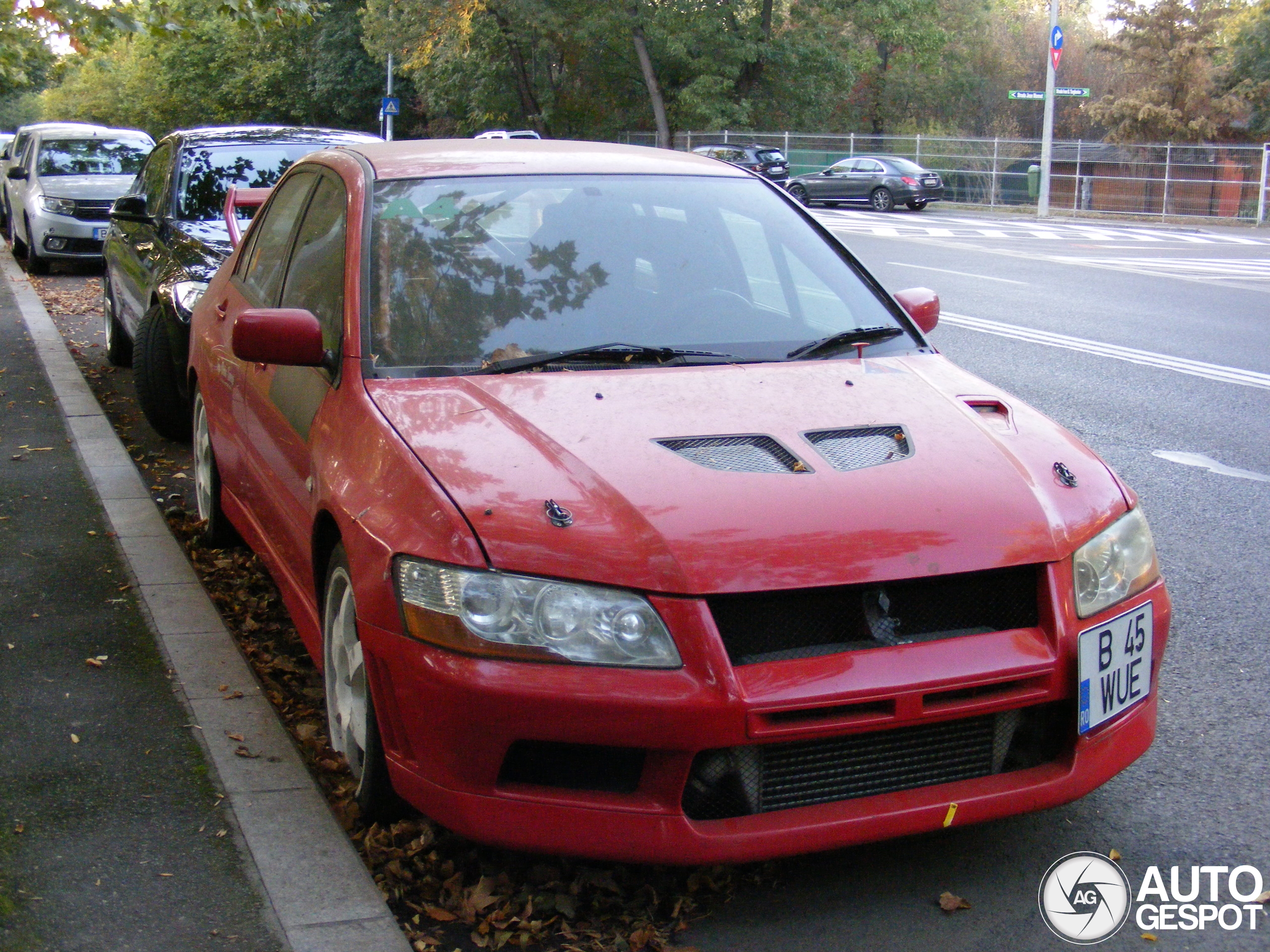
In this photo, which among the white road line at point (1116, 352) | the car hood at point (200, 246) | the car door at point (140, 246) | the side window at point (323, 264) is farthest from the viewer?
the white road line at point (1116, 352)

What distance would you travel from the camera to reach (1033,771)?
2.97m

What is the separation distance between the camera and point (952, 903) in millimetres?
3008

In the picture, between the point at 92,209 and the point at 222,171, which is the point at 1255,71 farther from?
the point at 222,171

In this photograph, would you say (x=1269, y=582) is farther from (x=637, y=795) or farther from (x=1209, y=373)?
(x=1209, y=373)

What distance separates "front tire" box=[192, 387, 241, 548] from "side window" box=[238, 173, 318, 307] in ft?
2.15

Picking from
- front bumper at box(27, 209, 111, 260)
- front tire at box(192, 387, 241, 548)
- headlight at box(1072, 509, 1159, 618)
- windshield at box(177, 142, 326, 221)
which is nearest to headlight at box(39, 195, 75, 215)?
front bumper at box(27, 209, 111, 260)

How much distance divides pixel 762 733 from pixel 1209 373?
27.8ft

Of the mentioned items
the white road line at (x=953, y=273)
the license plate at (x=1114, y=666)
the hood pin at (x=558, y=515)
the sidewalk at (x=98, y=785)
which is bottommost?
the white road line at (x=953, y=273)

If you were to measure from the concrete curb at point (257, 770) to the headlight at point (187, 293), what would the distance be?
1.11 meters


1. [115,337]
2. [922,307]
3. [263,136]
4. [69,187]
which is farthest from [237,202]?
[69,187]

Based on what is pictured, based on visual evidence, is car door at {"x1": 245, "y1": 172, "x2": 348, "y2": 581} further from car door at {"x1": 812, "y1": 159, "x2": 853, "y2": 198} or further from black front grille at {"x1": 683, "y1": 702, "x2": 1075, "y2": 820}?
car door at {"x1": 812, "y1": 159, "x2": 853, "y2": 198}

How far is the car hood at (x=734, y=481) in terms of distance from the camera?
2.79m

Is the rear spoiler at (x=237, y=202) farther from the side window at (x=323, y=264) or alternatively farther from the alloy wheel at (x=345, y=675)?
the alloy wheel at (x=345, y=675)

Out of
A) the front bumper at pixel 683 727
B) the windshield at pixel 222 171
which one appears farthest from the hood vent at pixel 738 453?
the windshield at pixel 222 171
